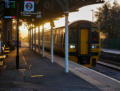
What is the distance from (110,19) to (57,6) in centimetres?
3132

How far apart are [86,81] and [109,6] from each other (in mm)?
36943

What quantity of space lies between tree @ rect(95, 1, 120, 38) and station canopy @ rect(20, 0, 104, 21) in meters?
29.6

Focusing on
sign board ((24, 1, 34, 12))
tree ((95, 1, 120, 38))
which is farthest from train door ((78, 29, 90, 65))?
tree ((95, 1, 120, 38))

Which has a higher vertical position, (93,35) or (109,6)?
(109,6)

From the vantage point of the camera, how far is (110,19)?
137 ft

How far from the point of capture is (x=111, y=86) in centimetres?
722

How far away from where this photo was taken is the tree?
41312 millimetres

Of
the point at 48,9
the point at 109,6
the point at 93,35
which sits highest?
the point at 109,6

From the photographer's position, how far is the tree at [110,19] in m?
41.3

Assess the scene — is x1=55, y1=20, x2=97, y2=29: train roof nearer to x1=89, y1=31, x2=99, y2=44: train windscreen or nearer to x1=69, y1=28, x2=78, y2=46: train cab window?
x1=69, y1=28, x2=78, y2=46: train cab window

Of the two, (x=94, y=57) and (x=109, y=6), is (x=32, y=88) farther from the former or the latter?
(x=109, y=6)

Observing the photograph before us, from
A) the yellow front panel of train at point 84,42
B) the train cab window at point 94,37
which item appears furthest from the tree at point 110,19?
the yellow front panel of train at point 84,42

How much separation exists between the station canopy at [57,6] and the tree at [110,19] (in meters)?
29.6

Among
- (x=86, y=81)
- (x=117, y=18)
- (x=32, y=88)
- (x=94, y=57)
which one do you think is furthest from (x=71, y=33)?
(x=117, y=18)
